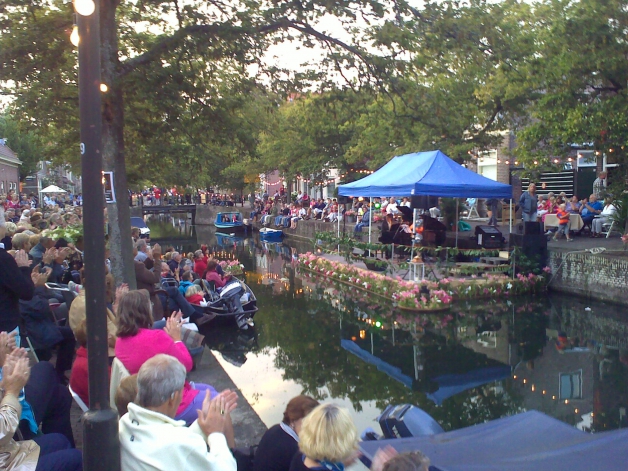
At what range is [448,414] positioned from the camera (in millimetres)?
7465

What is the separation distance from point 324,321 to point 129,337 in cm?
877

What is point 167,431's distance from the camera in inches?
110

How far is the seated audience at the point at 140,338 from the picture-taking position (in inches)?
164

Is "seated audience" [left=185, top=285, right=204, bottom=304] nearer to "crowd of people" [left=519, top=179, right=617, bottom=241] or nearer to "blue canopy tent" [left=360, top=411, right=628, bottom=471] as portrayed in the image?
"blue canopy tent" [left=360, top=411, right=628, bottom=471]

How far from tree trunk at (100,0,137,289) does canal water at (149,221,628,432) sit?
2.37 m

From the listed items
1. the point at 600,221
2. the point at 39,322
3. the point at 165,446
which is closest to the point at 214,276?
the point at 39,322

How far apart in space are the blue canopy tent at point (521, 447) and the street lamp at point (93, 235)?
1.43m

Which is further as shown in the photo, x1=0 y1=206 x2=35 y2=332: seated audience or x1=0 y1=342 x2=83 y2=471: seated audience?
x1=0 y1=206 x2=35 y2=332: seated audience

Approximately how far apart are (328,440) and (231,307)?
8.74m

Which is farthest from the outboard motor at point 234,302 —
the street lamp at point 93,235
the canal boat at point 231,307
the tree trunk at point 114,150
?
the street lamp at point 93,235

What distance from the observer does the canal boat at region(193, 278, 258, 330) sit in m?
11.2

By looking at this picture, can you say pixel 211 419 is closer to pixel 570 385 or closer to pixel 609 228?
pixel 570 385

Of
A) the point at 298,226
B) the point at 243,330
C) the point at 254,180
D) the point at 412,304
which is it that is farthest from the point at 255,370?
the point at 254,180

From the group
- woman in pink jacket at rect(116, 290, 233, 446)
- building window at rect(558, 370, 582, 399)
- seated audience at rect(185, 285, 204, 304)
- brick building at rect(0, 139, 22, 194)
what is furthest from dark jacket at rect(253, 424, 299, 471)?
brick building at rect(0, 139, 22, 194)
